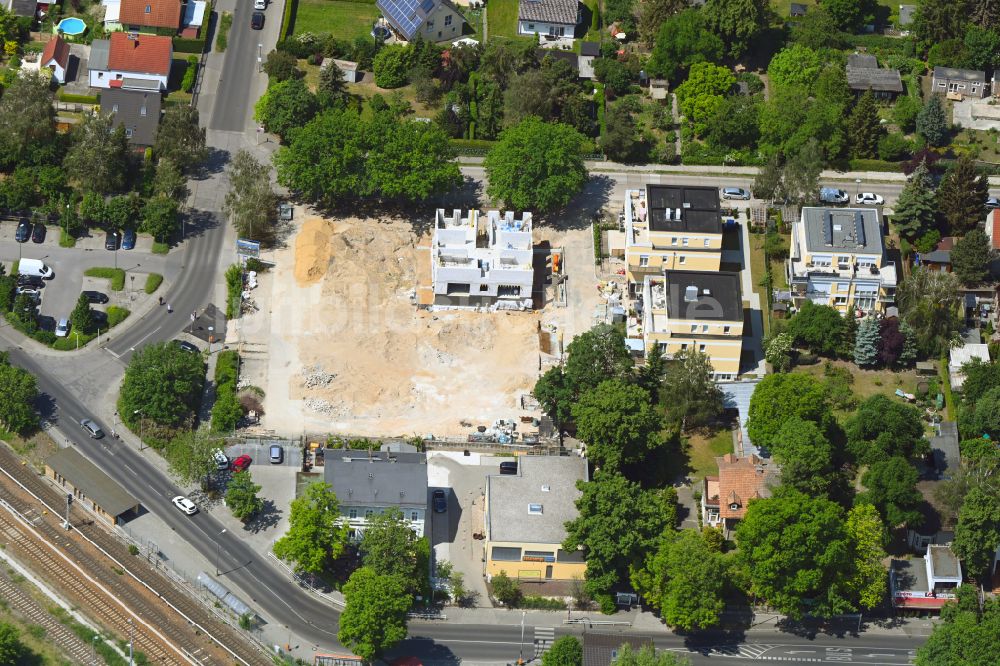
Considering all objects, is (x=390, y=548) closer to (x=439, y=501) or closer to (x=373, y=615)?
(x=373, y=615)

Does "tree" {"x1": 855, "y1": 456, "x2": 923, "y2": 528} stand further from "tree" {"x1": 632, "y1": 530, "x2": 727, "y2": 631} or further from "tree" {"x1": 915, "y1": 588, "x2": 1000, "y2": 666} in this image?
"tree" {"x1": 632, "y1": 530, "x2": 727, "y2": 631}

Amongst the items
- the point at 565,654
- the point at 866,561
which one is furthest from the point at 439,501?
the point at 866,561

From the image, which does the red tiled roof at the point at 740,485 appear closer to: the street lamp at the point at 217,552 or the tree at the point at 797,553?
the tree at the point at 797,553

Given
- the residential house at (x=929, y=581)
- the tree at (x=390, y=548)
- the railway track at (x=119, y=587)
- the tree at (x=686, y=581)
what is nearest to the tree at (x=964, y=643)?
the residential house at (x=929, y=581)

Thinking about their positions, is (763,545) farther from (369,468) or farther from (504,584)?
(369,468)

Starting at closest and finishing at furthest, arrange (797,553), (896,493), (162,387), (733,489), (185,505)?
(797,553)
(896,493)
(733,489)
(185,505)
(162,387)

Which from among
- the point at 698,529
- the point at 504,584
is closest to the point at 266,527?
the point at 504,584

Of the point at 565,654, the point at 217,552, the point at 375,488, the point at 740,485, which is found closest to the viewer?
the point at 565,654
